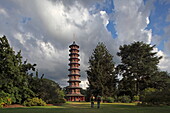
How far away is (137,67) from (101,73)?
35.8 feet

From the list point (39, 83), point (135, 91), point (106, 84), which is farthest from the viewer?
point (106, 84)

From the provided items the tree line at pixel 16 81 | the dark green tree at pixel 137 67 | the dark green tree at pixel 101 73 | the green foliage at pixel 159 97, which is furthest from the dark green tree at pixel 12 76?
the dark green tree at pixel 137 67

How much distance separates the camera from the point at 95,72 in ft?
158

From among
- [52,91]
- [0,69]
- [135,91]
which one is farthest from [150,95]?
[135,91]

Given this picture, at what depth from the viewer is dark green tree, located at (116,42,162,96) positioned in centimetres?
→ 4462

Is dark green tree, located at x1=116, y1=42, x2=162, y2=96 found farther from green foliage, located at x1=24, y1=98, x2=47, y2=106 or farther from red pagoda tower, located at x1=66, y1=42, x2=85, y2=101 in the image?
green foliage, located at x1=24, y1=98, x2=47, y2=106

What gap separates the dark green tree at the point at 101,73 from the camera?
154 feet

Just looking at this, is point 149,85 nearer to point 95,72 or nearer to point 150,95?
point 95,72

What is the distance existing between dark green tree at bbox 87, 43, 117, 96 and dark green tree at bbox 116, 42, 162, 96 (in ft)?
10.1

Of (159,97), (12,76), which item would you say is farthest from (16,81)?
(159,97)

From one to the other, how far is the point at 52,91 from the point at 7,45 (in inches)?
449

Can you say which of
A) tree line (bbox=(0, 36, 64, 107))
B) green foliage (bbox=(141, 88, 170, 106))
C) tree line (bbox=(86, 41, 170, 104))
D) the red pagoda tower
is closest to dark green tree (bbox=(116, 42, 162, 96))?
tree line (bbox=(86, 41, 170, 104))

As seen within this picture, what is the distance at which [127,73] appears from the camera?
4738 cm

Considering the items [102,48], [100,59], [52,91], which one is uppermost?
[102,48]
